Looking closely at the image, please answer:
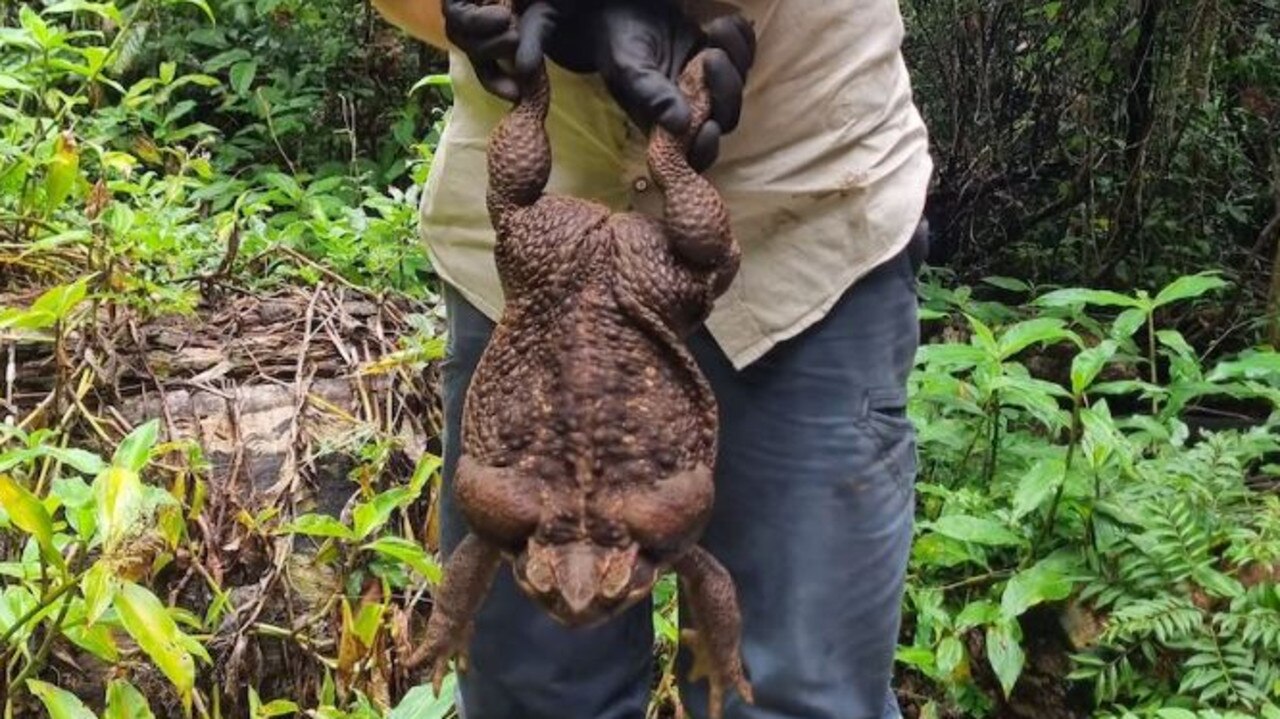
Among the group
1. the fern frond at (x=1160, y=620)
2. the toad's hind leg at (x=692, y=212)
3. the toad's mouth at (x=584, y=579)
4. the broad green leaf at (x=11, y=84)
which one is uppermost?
the toad's hind leg at (x=692, y=212)

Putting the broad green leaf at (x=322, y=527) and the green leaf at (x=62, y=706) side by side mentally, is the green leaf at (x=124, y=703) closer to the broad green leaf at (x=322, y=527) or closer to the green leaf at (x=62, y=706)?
the green leaf at (x=62, y=706)

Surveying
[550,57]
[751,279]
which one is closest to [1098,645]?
[751,279]

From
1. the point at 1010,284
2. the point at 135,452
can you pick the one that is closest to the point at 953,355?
the point at 1010,284

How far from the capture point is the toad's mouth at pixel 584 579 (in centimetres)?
105

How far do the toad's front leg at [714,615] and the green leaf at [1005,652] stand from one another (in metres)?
1.37

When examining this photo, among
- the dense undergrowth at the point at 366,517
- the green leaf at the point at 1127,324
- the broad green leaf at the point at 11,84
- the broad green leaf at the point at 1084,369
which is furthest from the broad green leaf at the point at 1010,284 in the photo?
the broad green leaf at the point at 11,84

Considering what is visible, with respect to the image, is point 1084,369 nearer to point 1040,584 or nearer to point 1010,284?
point 1040,584

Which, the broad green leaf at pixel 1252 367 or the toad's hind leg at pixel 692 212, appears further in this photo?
the broad green leaf at pixel 1252 367

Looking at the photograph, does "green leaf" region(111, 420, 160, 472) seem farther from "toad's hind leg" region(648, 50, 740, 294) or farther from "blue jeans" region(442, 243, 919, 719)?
"toad's hind leg" region(648, 50, 740, 294)

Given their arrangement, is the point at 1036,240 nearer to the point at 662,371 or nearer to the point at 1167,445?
the point at 1167,445

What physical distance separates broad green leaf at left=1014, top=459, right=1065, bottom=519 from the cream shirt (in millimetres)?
1207

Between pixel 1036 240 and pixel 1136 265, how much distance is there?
0.32m

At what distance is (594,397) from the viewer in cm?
110

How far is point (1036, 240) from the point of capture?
14.7ft
